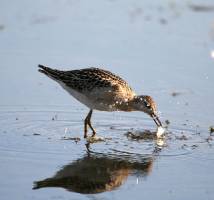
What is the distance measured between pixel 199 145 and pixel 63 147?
1.81 metres

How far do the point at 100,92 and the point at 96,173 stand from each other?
83.9 inches

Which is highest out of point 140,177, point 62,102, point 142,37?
point 142,37

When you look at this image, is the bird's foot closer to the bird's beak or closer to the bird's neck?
the bird's neck


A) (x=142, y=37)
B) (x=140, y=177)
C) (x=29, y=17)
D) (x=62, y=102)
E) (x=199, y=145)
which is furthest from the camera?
(x=29, y=17)

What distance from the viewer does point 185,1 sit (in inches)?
709

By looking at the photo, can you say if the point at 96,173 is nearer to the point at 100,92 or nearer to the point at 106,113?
the point at 100,92

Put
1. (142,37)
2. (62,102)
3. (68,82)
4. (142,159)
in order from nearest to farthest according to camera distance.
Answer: (142,159), (68,82), (62,102), (142,37)

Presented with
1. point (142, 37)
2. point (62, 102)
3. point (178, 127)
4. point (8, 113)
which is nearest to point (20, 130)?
point (8, 113)

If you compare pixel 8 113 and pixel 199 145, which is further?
pixel 8 113

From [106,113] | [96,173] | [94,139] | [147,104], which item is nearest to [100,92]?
[147,104]

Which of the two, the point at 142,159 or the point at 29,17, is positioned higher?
the point at 29,17

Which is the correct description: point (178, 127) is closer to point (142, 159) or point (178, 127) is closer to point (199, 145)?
point (199, 145)

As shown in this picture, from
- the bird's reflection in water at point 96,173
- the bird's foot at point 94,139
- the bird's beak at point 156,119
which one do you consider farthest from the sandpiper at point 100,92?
the bird's reflection in water at point 96,173

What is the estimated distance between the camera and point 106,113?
11625 millimetres
